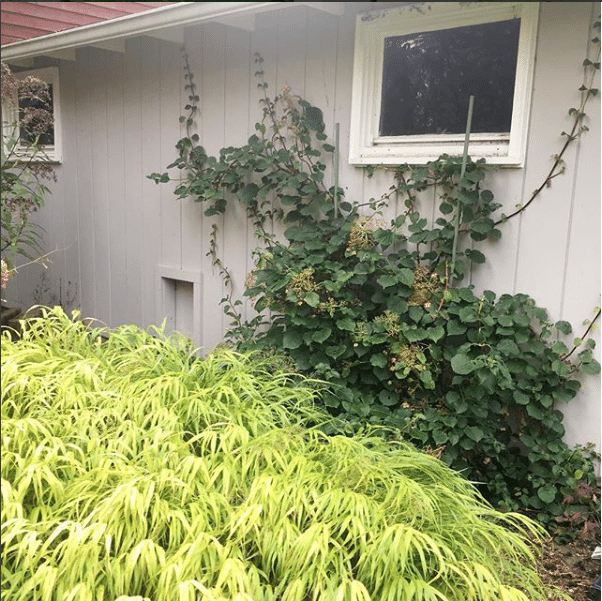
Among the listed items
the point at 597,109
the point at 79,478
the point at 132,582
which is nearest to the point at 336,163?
the point at 597,109

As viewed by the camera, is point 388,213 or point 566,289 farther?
point 388,213

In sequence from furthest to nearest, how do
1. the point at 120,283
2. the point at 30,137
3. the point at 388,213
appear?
1. the point at 30,137
2. the point at 120,283
3. the point at 388,213

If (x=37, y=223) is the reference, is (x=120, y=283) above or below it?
below

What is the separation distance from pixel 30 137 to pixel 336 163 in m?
3.78

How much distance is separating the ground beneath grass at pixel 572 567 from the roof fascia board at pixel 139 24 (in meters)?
3.21

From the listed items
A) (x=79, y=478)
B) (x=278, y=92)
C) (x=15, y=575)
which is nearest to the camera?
(x=15, y=575)

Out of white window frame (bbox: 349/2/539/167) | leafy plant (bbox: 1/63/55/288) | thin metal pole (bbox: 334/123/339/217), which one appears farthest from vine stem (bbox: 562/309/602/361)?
leafy plant (bbox: 1/63/55/288)

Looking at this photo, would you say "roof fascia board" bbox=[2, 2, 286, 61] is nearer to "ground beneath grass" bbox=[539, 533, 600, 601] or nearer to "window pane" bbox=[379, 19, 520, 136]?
"window pane" bbox=[379, 19, 520, 136]

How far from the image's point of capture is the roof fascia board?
3729mm

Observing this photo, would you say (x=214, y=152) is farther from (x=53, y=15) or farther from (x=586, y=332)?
(x=586, y=332)

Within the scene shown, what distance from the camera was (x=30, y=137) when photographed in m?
6.27

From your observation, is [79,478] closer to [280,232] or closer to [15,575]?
[15,575]

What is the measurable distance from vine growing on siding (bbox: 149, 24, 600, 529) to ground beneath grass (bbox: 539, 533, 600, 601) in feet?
0.49

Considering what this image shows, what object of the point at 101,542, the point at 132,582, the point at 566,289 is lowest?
the point at 132,582
